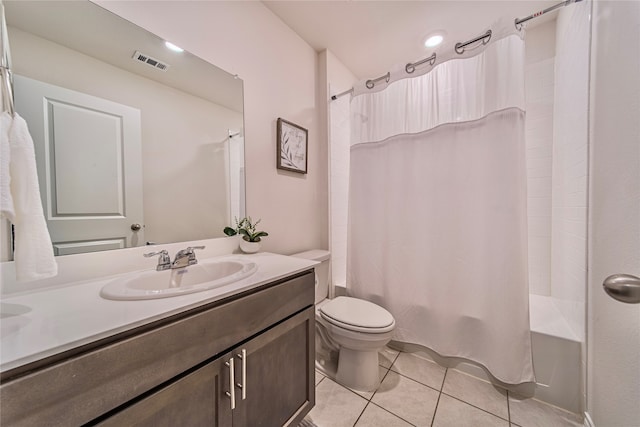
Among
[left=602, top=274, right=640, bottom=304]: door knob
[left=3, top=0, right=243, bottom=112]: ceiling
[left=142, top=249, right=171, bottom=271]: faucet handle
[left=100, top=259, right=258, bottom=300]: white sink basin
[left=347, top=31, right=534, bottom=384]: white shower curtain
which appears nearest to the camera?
[left=602, top=274, right=640, bottom=304]: door knob

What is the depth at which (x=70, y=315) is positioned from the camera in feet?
1.88

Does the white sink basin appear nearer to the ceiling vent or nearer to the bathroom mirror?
the bathroom mirror

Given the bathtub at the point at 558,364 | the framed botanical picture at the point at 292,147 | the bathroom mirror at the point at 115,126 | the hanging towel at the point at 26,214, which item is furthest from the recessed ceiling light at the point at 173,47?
the bathtub at the point at 558,364

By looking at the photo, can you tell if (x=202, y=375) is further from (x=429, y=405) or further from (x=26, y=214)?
(x=429, y=405)

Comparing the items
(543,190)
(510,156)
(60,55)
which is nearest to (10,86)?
(60,55)

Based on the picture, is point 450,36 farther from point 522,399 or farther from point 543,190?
point 522,399

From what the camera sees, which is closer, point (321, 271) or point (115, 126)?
point (115, 126)

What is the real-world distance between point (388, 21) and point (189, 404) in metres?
2.32

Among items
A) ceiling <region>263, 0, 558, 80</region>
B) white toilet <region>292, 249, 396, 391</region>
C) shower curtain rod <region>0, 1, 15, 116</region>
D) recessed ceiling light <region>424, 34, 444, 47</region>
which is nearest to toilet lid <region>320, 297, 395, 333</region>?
white toilet <region>292, 249, 396, 391</region>

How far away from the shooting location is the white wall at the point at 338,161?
1985 mm

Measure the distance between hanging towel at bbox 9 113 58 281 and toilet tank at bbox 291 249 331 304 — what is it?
4.24 feet

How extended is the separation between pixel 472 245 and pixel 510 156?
1.75ft

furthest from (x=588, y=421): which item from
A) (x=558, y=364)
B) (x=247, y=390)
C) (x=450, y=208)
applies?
(x=247, y=390)

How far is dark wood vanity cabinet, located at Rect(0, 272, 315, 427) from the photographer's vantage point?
0.45 m
